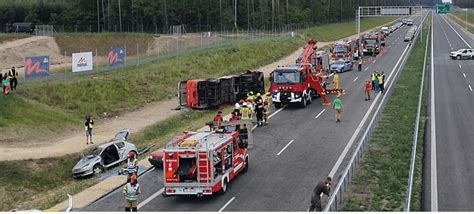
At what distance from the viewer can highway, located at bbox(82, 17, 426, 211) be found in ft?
66.0

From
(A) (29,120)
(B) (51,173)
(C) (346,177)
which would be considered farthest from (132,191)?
(A) (29,120)

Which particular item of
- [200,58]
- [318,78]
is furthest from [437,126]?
[200,58]

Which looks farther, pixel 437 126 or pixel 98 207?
pixel 437 126

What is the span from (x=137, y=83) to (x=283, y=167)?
28491 millimetres

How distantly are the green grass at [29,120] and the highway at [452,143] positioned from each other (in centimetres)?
2024

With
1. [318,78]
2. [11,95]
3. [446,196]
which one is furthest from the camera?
[318,78]

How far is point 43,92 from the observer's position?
42.2 metres

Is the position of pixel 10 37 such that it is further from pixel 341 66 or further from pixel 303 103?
pixel 303 103

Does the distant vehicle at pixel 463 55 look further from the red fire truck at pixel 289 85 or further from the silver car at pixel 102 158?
the silver car at pixel 102 158

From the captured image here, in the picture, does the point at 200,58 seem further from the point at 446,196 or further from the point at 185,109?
the point at 446,196

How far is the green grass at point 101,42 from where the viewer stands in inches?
3570

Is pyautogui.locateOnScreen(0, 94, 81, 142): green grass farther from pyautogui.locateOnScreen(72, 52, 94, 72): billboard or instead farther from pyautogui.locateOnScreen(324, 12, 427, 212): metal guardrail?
pyautogui.locateOnScreen(324, 12, 427, 212): metal guardrail

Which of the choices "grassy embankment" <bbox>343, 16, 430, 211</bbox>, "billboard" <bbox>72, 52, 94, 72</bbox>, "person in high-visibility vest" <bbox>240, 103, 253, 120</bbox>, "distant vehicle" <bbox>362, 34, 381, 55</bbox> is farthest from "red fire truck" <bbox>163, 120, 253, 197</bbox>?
"distant vehicle" <bbox>362, 34, 381, 55</bbox>

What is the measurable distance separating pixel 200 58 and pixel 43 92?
85.1 ft
